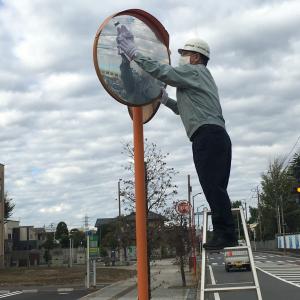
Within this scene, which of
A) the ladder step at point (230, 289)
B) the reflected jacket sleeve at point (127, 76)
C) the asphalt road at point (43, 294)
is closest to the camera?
the ladder step at point (230, 289)

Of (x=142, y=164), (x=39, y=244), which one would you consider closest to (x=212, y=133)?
(x=142, y=164)

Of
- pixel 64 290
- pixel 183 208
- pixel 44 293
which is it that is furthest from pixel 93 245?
pixel 183 208

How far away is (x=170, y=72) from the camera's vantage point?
407 centimetres

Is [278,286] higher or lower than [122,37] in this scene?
lower

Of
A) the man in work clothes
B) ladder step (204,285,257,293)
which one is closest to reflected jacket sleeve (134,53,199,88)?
the man in work clothes

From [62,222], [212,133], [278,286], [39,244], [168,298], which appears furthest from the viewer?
[62,222]

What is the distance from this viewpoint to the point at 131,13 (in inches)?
177

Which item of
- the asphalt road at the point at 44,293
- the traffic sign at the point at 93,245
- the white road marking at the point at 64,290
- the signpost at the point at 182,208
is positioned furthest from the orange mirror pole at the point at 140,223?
the traffic sign at the point at 93,245

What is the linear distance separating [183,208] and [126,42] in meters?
20.2

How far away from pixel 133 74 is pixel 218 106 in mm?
734

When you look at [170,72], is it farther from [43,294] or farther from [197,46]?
[43,294]

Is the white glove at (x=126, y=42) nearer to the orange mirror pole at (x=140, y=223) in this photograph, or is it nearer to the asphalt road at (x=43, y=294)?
the orange mirror pole at (x=140, y=223)

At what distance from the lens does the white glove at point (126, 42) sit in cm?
429

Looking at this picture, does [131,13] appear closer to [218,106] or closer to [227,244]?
[218,106]
